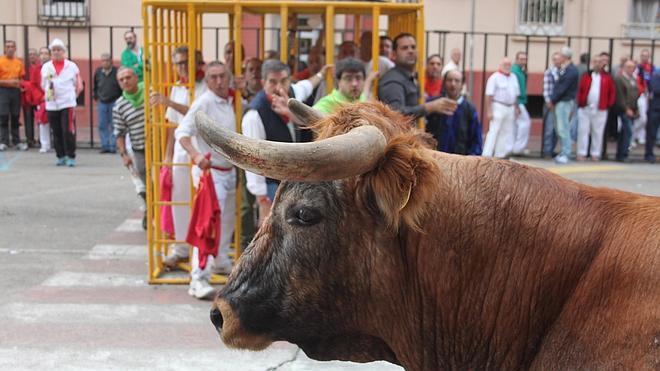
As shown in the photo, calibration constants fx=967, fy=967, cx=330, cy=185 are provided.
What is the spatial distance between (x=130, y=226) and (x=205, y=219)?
360cm

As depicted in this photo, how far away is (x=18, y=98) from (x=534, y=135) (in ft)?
35.8

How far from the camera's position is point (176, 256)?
8.85 m

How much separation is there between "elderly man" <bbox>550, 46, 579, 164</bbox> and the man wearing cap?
334 inches

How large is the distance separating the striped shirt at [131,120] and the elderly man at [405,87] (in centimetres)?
307

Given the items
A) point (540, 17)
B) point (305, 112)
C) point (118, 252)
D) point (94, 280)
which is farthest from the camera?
point (540, 17)

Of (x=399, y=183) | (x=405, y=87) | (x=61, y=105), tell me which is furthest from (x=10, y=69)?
(x=399, y=183)

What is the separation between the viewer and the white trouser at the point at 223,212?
7.98m

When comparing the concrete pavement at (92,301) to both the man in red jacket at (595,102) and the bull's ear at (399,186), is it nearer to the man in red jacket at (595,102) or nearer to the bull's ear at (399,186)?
the bull's ear at (399,186)

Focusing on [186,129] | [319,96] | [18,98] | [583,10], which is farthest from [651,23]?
[186,129]

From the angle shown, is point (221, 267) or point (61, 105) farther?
point (61, 105)

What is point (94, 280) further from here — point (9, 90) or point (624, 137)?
point (624, 137)

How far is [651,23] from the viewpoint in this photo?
22266mm

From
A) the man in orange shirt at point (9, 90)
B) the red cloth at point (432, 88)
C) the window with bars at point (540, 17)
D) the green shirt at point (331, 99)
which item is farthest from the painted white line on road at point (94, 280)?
the window with bars at point (540, 17)

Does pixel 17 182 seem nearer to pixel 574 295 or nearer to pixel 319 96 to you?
pixel 319 96
